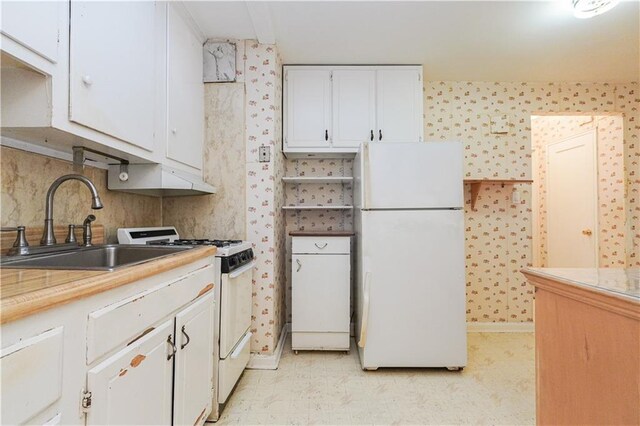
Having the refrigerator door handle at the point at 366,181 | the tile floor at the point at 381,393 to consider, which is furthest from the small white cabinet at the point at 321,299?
the refrigerator door handle at the point at 366,181

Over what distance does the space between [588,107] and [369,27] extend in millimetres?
2510

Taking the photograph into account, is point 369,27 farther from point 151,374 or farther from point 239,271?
point 151,374

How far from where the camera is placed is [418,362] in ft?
7.09

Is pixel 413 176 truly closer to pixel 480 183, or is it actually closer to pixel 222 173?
pixel 480 183

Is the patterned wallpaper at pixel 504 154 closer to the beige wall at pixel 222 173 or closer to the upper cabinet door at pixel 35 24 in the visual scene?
the beige wall at pixel 222 173

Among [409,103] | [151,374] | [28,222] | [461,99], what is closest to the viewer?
[151,374]

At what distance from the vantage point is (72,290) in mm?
685

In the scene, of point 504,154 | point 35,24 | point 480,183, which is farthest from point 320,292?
point 504,154

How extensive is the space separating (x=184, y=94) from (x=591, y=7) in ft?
8.38

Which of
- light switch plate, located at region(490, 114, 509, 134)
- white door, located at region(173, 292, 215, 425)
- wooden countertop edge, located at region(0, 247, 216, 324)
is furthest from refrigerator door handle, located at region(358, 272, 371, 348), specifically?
light switch plate, located at region(490, 114, 509, 134)

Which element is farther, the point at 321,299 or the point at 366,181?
the point at 321,299

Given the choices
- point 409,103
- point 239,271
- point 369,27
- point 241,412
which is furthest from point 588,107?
point 241,412

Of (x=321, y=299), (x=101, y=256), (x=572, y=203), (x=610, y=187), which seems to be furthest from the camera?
(x=572, y=203)

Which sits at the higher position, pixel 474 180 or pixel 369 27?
pixel 369 27
